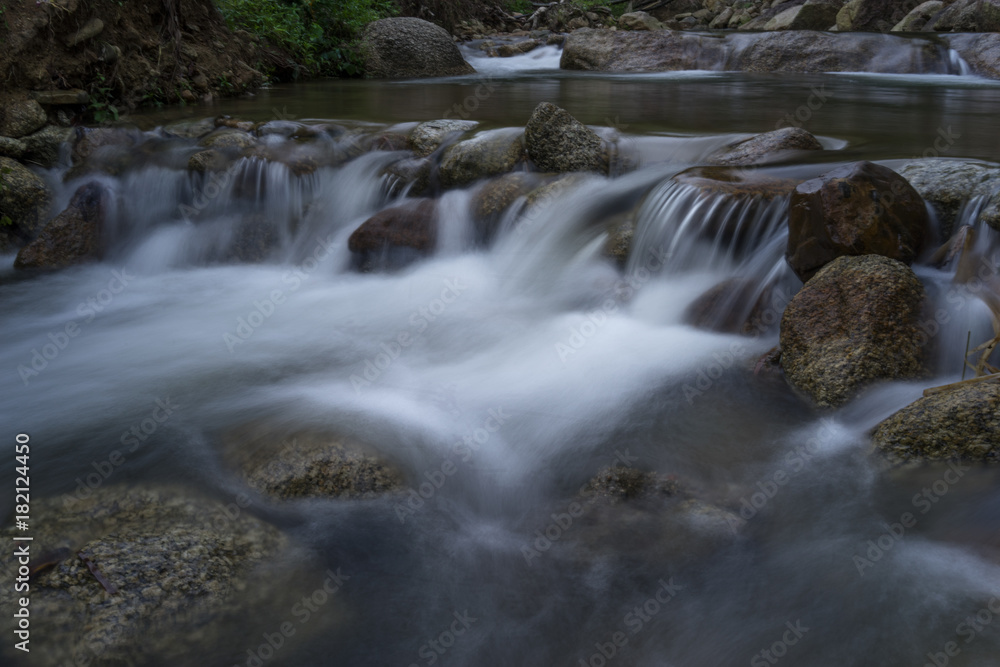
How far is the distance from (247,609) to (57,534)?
33.7 inches

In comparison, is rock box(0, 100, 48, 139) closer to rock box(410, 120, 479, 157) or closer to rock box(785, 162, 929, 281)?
rock box(410, 120, 479, 157)

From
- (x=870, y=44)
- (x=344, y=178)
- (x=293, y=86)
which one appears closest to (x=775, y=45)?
(x=870, y=44)

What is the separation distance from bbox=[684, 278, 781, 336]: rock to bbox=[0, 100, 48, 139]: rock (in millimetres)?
6595

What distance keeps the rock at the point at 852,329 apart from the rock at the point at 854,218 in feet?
0.68

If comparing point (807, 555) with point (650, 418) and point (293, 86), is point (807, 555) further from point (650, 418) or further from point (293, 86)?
Result: point (293, 86)

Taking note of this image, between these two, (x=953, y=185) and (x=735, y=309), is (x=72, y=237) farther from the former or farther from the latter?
(x=953, y=185)

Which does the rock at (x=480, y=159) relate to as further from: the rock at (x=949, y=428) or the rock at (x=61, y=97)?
the rock at (x=61, y=97)

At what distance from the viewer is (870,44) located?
39.4 ft

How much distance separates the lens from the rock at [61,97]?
24.1ft

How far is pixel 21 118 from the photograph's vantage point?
6992mm

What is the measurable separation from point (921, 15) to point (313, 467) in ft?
52.7

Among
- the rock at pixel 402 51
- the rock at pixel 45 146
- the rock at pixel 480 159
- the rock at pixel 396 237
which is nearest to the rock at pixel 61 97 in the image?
the rock at pixel 45 146

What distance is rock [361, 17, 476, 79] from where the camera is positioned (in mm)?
12391

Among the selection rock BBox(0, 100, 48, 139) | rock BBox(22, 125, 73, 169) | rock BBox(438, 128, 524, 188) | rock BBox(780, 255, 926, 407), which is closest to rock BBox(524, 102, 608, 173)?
rock BBox(438, 128, 524, 188)
